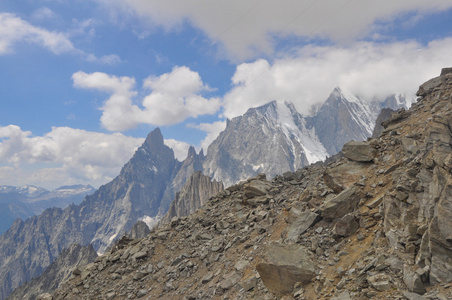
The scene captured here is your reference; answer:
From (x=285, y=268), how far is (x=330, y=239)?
301cm

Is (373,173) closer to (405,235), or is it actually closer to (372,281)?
(405,235)

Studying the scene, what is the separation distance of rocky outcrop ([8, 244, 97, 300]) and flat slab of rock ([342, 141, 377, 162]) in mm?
186485

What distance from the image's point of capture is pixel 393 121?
74.2 ft

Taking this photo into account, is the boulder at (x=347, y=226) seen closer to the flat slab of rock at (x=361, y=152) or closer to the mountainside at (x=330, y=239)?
the mountainside at (x=330, y=239)

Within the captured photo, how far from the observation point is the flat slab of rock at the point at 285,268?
13030 millimetres

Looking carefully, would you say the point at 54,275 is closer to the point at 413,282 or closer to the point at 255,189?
the point at 255,189

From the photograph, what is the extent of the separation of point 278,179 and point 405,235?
20220 mm

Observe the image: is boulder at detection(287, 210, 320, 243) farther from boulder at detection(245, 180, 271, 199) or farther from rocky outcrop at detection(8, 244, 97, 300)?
rocky outcrop at detection(8, 244, 97, 300)

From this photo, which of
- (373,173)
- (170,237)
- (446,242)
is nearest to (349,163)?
(373,173)

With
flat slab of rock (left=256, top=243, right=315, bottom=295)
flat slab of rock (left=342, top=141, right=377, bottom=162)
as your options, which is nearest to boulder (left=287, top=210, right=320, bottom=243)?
flat slab of rock (left=256, top=243, right=315, bottom=295)

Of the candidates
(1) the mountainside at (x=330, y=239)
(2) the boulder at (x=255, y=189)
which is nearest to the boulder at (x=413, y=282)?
(1) the mountainside at (x=330, y=239)

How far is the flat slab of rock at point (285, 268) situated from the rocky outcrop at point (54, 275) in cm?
18459

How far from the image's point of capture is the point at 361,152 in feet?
62.8

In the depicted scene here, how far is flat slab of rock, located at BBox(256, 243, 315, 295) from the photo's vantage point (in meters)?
13.0
